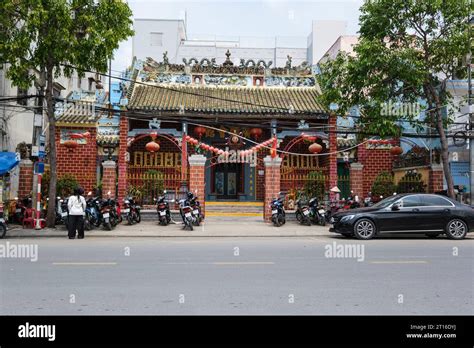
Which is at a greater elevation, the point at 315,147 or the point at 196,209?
the point at 315,147

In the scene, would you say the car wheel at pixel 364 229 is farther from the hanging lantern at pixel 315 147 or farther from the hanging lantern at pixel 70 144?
the hanging lantern at pixel 70 144

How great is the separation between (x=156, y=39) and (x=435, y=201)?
3233 centimetres

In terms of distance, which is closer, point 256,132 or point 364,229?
point 364,229

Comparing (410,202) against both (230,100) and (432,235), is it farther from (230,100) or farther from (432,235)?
(230,100)

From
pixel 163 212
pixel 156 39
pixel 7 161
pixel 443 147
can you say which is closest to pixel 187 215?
pixel 163 212

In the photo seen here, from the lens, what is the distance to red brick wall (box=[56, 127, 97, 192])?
19.8 m

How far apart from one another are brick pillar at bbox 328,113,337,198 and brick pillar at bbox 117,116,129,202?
8339 millimetres

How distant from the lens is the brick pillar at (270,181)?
57.2 ft

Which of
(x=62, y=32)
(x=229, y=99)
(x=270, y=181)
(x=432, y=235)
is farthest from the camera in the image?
(x=229, y=99)

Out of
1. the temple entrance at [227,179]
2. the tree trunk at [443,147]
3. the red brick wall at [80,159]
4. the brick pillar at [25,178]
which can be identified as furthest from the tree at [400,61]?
the brick pillar at [25,178]

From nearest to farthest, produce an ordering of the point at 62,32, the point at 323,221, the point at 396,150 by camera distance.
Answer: the point at 62,32 < the point at 323,221 < the point at 396,150

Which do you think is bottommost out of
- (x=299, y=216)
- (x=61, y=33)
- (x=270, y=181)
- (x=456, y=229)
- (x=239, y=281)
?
(x=239, y=281)

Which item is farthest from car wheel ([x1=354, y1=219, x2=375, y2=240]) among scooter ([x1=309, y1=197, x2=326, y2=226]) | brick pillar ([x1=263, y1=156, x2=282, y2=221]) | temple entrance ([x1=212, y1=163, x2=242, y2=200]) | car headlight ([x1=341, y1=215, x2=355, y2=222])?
temple entrance ([x1=212, y1=163, x2=242, y2=200])

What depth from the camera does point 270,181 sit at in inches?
687
